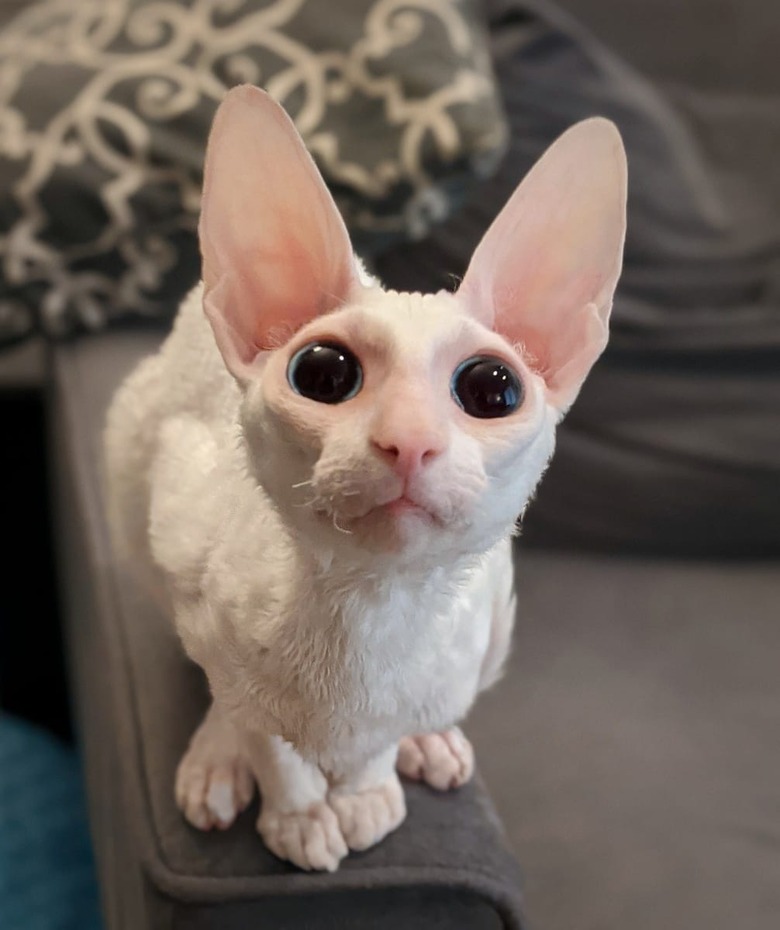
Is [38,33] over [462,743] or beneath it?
over

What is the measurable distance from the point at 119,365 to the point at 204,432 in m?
0.43

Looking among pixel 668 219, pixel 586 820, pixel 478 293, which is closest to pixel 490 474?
pixel 478 293

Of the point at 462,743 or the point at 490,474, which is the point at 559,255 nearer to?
the point at 490,474

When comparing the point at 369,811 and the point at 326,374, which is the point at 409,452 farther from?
the point at 369,811

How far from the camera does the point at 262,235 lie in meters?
0.40

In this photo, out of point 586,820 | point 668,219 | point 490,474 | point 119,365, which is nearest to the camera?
point 490,474

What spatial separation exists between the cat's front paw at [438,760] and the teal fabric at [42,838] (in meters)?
0.56

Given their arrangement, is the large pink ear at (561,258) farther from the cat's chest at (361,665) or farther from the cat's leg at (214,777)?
the cat's leg at (214,777)

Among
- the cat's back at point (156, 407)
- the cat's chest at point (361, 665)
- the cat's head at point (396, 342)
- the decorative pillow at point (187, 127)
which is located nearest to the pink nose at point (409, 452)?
the cat's head at point (396, 342)

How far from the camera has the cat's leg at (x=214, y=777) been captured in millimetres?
531

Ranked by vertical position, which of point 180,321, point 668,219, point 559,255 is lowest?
point 668,219

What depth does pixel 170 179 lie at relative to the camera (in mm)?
951

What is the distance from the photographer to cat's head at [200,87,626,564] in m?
0.35

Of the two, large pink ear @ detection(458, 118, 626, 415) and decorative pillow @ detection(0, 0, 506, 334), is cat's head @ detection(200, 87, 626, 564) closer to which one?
large pink ear @ detection(458, 118, 626, 415)
